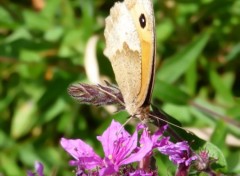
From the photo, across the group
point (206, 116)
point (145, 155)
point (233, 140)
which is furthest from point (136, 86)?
point (233, 140)

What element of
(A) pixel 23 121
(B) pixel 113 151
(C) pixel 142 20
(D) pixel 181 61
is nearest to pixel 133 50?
(C) pixel 142 20

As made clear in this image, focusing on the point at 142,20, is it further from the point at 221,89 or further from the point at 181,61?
the point at 221,89

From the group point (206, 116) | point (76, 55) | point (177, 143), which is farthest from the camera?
point (76, 55)

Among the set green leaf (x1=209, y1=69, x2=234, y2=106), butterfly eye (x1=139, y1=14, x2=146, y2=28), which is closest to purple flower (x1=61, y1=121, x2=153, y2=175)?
butterfly eye (x1=139, y1=14, x2=146, y2=28)

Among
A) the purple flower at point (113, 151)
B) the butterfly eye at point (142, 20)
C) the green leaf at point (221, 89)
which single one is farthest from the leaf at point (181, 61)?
the purple flower at point (113, 151)

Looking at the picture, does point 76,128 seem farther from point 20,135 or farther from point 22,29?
point 22,29

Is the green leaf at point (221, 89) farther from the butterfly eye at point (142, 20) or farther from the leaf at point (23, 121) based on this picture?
the butterfly eye at point (142, 20)
